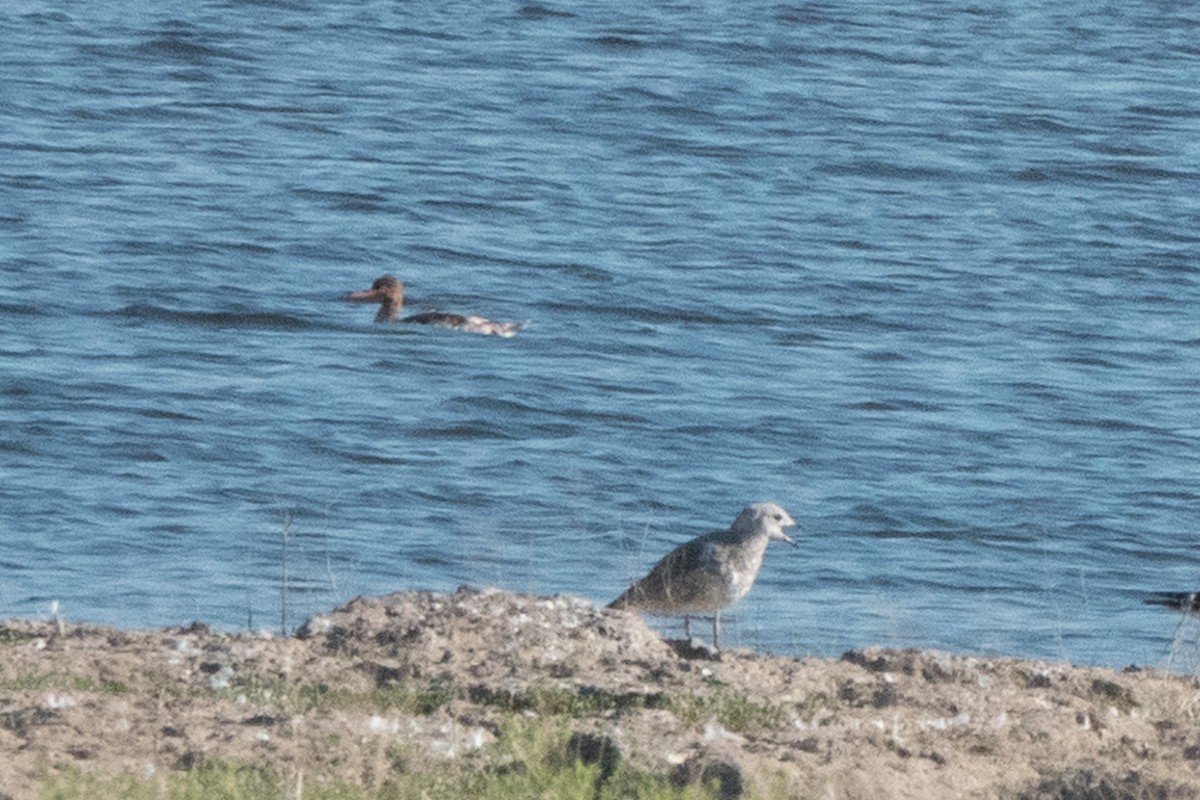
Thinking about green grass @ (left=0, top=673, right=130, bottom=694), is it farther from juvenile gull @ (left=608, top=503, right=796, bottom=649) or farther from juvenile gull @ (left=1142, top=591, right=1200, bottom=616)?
juvenile gull @ (left=1142, top=591, right=1200, bottom=616)

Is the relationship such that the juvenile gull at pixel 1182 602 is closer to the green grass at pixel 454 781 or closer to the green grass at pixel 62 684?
the green grass at pixel 454 781

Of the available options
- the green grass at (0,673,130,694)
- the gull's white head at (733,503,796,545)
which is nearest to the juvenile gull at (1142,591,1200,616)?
the gull's white head at (733,503,796,545)

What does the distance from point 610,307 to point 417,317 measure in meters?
1.61

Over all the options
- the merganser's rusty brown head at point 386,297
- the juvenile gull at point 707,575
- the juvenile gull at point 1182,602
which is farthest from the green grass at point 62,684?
the merganser's rusty brown head at point 386,297

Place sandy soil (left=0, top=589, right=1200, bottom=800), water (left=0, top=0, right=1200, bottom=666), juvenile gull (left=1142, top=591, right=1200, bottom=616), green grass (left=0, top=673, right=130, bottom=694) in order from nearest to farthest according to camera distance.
Result: 1. sandy soil (left=0, top=589, right=1200, bottom=800)
2. green grass (left=0, top=673, right=130, bottom=694)
3. juvenile gull (left=1142, top=591, right=1200, bottom=616)
4. water (left=0, top=0, right=1200, bottom=666)

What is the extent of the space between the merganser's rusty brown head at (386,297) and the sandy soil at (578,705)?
39.7 feet

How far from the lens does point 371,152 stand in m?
26.9

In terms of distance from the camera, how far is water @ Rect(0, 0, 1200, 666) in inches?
543

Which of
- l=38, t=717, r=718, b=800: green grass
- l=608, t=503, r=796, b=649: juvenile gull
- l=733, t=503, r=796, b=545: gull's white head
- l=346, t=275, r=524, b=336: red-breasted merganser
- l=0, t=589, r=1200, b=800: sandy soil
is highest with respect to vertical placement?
l=38, t=717, r=718, b=800: green grass

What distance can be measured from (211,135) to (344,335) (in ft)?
24.3

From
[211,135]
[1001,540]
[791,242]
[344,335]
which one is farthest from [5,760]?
[211,135]

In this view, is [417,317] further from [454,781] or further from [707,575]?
[454,781]

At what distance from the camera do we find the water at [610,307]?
1379cm

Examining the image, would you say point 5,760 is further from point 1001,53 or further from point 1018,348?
point 1001,53
